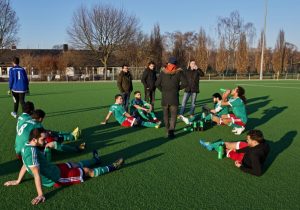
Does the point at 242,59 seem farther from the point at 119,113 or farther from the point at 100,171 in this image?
the point at 100,171

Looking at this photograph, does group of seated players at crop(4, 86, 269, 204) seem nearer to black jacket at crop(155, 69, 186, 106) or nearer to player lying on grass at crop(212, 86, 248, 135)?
player lying on grass at crop(212, 86, 248, 135)

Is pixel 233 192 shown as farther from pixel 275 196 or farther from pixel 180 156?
pixel 180 156

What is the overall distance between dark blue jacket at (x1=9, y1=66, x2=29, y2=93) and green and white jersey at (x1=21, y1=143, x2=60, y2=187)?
5.90 metres

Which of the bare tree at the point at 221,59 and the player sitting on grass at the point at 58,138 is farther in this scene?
→ the bare tree at the point at 221,59

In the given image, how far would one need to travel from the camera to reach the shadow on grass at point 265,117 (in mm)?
8781

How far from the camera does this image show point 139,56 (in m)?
49.2

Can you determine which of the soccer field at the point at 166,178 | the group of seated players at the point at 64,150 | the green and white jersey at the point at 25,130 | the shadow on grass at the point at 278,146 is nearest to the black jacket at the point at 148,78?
the soccer field at the point at 166,178

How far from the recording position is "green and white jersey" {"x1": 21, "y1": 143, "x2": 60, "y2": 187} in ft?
A: 12.0

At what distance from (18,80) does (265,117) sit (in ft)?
27.4

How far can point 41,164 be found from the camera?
3.83 meters

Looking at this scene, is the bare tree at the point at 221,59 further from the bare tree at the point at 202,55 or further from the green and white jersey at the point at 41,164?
the green and white jersey at the point at 41,164

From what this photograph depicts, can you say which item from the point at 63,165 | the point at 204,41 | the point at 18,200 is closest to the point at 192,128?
the point at 63,165

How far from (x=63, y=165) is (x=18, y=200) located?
717 millimetres

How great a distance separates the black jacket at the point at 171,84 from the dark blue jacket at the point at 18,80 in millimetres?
4760
